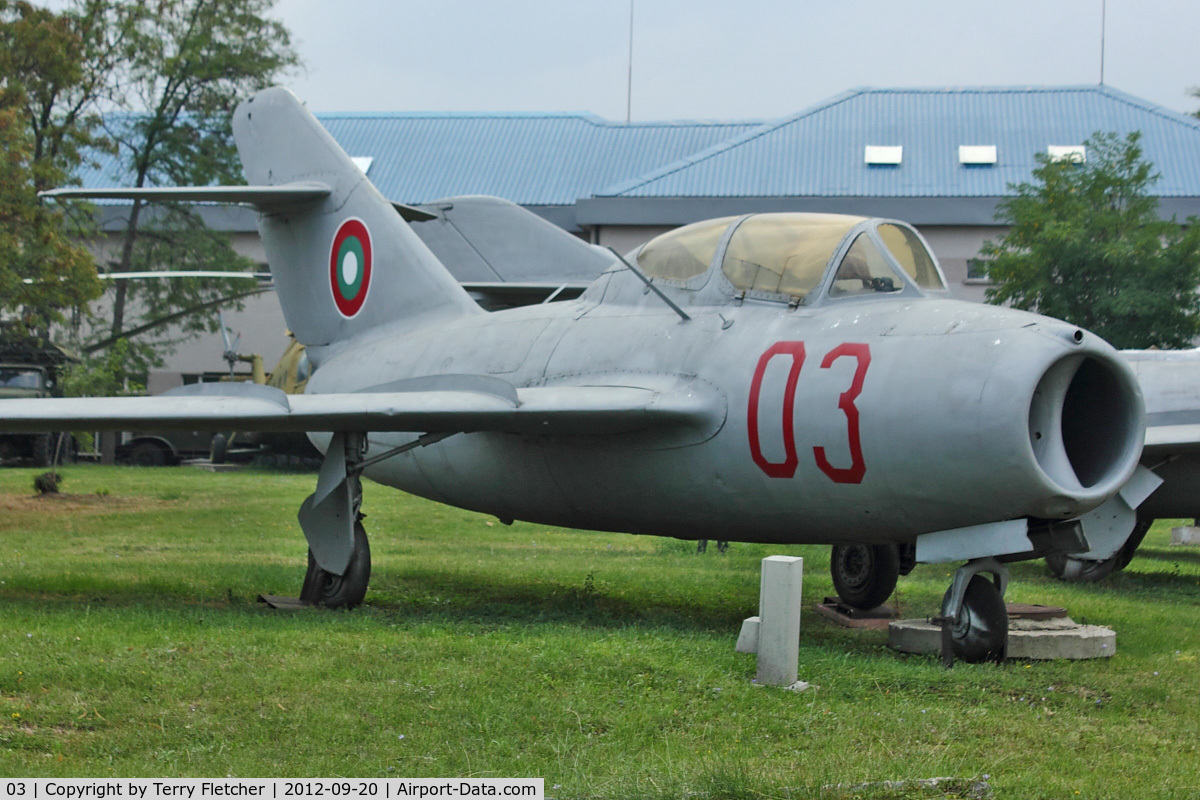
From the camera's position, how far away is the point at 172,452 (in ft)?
102

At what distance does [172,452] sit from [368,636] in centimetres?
2599

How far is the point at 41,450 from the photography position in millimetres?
28500

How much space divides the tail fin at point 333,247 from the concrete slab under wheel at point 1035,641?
4991 millimetres

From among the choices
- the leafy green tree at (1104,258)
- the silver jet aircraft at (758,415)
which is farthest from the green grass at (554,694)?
the leafy green tree at (1104,258)

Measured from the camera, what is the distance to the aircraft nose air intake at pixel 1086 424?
6422 millimetres

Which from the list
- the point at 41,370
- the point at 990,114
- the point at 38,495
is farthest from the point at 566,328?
the point at 990,114

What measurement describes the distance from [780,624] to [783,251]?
2648 mm

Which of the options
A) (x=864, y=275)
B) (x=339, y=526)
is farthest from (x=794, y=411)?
(x=339, y=526)

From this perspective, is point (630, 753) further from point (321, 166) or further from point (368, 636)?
point (321, 166)

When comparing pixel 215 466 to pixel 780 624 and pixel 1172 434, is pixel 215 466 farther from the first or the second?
pixel 780 624

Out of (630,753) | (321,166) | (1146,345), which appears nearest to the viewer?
(630,753)

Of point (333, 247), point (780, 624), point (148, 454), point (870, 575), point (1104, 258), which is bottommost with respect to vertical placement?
point (148, 454)

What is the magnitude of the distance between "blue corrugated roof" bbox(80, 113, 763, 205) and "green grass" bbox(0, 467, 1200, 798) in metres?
27.3

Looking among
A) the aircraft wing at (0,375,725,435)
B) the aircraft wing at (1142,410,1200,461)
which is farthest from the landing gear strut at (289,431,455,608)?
the aircraft wing at (1142,410,1200,461)
